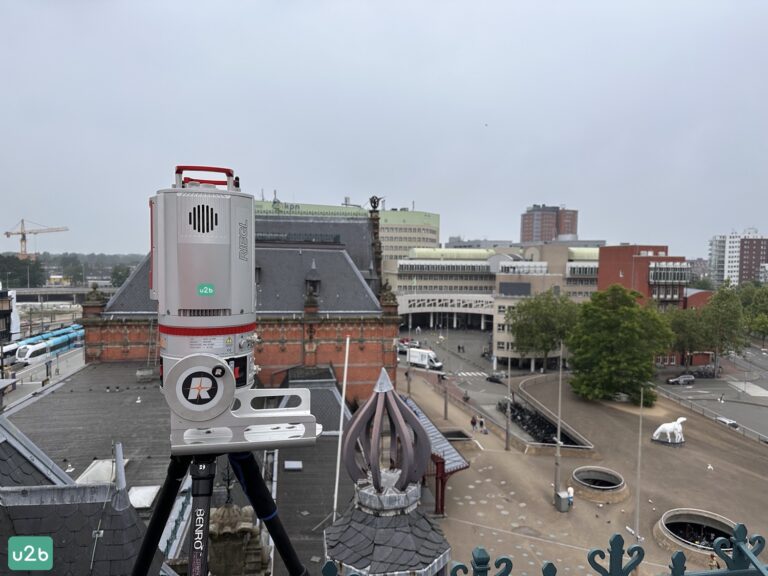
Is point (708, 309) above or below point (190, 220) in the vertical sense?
below

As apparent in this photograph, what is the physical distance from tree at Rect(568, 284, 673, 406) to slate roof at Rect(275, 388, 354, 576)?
29795mm

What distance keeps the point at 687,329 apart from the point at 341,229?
4192cm

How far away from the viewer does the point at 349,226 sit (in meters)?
50.6

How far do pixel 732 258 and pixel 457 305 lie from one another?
517 ft

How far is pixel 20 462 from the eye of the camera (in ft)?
24.9

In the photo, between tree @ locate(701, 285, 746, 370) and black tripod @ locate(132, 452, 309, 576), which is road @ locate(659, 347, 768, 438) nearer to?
tree @ locate(701, 285, 746, 370)

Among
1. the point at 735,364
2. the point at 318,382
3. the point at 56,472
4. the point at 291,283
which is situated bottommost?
the point at 735,364

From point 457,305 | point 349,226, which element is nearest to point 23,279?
point 457,305

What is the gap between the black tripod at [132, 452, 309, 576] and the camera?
5176mm

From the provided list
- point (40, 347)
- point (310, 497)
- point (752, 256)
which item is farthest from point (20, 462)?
point (752, 256)

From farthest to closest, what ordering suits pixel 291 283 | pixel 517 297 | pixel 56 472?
pixel 517 297
pixel 291 283
pixel 56 472

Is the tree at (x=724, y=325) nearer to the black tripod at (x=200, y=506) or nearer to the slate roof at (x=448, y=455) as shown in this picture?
the slate roof at (x=448, y=455)

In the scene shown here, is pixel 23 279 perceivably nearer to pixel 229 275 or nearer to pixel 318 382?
pixel 318 382

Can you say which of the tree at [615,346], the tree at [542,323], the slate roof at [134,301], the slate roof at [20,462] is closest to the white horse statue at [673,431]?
the tree at [615,346]
